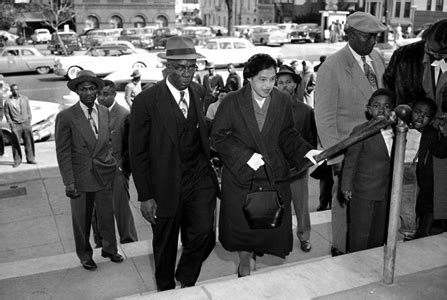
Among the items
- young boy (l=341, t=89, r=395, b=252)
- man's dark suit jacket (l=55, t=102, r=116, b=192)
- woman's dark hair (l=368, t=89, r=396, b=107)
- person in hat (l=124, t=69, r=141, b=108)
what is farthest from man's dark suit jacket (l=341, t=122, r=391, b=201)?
person in hat (l=124, t=69, r=141, b=108)

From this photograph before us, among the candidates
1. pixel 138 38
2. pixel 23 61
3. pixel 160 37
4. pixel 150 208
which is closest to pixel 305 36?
pixel 160 37

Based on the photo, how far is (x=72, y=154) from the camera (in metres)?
4.91

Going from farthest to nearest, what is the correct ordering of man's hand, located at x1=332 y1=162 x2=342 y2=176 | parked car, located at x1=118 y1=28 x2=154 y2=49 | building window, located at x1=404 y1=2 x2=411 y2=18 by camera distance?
1. building window, located at x1=404 y1=2 x2=411 y2=18
2. parked car, located at x1=118 y1=28 x2=154 y2=49
3. man's hand, located at x1=332 y1=162 x2=342 y2=176

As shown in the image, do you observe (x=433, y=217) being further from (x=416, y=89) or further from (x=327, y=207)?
(x=327, y=207)

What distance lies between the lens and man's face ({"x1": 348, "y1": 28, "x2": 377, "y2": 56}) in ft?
13.1

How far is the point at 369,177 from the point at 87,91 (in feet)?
8.83

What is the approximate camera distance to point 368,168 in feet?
13.2

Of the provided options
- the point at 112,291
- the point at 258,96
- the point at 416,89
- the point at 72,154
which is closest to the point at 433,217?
the point at 416,89

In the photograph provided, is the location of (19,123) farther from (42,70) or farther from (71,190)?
(42,70)

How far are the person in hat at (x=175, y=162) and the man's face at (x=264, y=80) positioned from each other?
1.67 feet

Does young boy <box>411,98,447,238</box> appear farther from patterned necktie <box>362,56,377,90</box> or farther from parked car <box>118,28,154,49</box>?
parked car <box>118,28,154,49</box>

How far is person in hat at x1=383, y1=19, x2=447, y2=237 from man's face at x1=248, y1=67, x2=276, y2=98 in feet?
4.19

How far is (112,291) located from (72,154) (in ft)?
4.43

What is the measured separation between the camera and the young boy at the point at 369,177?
3965 millimetres
